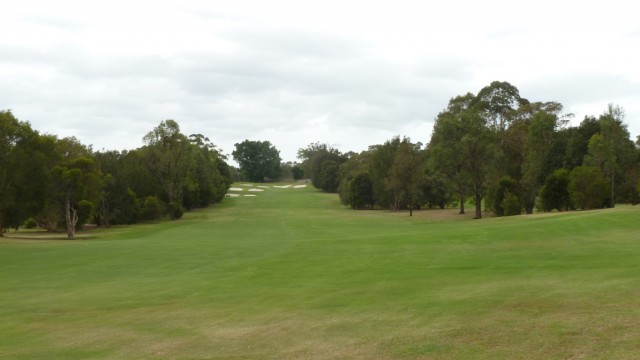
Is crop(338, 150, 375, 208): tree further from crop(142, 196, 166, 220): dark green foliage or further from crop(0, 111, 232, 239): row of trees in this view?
crop(142, 196, 166, 220): dark green foliage

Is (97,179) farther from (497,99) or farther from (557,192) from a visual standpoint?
(497,99)

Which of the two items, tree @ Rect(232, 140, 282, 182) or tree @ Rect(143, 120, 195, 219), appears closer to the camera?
tree @ Rect(143, 120, 195, 219)

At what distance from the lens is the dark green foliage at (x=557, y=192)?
5181cm

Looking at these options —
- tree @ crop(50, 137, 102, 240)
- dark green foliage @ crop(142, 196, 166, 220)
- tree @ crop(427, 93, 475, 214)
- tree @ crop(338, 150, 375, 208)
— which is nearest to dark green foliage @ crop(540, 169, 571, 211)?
tree @ crop(427, 93, 475, 214)

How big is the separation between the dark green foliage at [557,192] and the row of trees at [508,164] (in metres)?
0.08

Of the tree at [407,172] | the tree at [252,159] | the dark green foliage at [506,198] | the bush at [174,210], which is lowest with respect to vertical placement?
the bush at [174,210]

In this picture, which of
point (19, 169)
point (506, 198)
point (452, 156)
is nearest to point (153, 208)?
point (19, 169)

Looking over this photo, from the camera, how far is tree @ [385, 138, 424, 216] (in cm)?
7631

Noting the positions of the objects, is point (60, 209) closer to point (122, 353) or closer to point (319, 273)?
point (319, 273)

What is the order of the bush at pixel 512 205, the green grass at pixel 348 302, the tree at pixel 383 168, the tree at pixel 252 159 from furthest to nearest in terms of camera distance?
the tree at pixel 252 159 < the tree at pixel 383 168 < the bush at pixel 512 205 < the green grass at pixel 348 302

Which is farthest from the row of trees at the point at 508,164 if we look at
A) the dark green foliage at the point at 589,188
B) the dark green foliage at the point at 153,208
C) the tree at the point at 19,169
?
the tree at the point at 19,169

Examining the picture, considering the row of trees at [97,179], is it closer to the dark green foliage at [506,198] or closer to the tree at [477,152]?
the tree at [477,152]

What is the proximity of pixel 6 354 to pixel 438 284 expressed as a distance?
10518 millimetres

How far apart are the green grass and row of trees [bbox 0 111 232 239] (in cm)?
2469
